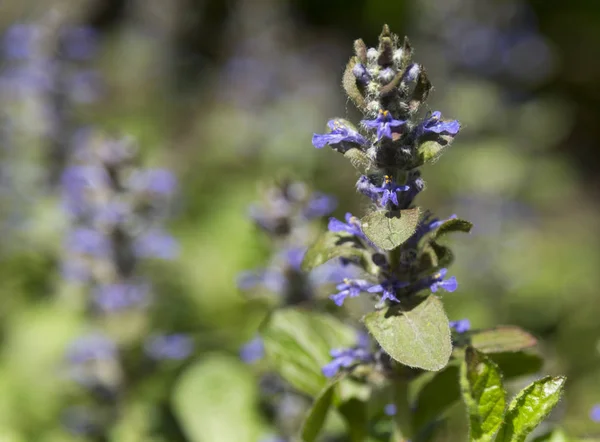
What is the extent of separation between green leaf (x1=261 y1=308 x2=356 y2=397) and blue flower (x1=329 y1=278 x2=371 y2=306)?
0.36 meters

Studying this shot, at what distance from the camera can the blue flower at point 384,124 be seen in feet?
5.13

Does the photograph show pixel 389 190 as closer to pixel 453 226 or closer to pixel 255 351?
pixel 453 226

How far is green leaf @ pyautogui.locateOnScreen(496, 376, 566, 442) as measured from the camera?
151cm

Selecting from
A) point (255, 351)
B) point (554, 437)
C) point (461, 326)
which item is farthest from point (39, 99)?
point (554, 437)

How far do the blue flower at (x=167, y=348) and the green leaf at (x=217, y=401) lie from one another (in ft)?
0.62

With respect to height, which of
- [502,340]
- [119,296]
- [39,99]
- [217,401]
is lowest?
[502,340]

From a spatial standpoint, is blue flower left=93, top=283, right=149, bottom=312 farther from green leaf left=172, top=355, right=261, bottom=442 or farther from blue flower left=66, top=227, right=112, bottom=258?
green leaf left=172, top=355, right=261, bottom=442

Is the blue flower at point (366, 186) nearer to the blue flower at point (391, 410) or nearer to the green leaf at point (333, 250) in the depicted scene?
the green leaf at point (333, 250)

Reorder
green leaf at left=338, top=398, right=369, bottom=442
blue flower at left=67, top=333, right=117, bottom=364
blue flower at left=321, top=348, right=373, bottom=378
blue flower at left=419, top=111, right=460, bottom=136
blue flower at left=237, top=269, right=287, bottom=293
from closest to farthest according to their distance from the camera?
→ blue flower at left=419, top=111, right=460, bottom=136
blue flower at left=321, top=348, right=373, bottom=378
green leaf at left=338, top=398, right=369, bottom=442
blue flower at left=237, top=269, right=287, bottom=293
blue flower at left=67, top=333, right=117, bottom=364

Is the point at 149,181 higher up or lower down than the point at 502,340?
higher up

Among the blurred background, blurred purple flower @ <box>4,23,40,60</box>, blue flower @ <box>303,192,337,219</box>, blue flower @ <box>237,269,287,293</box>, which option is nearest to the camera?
blue flower @ <box>303,192,337,219</box>

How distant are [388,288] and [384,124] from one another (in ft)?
1.35

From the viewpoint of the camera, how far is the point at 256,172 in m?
6.34

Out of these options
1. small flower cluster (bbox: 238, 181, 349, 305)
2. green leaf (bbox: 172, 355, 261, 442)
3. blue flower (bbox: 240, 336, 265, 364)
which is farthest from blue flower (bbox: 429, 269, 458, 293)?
green leaf (bbox: 172, 355, 261, 442)
